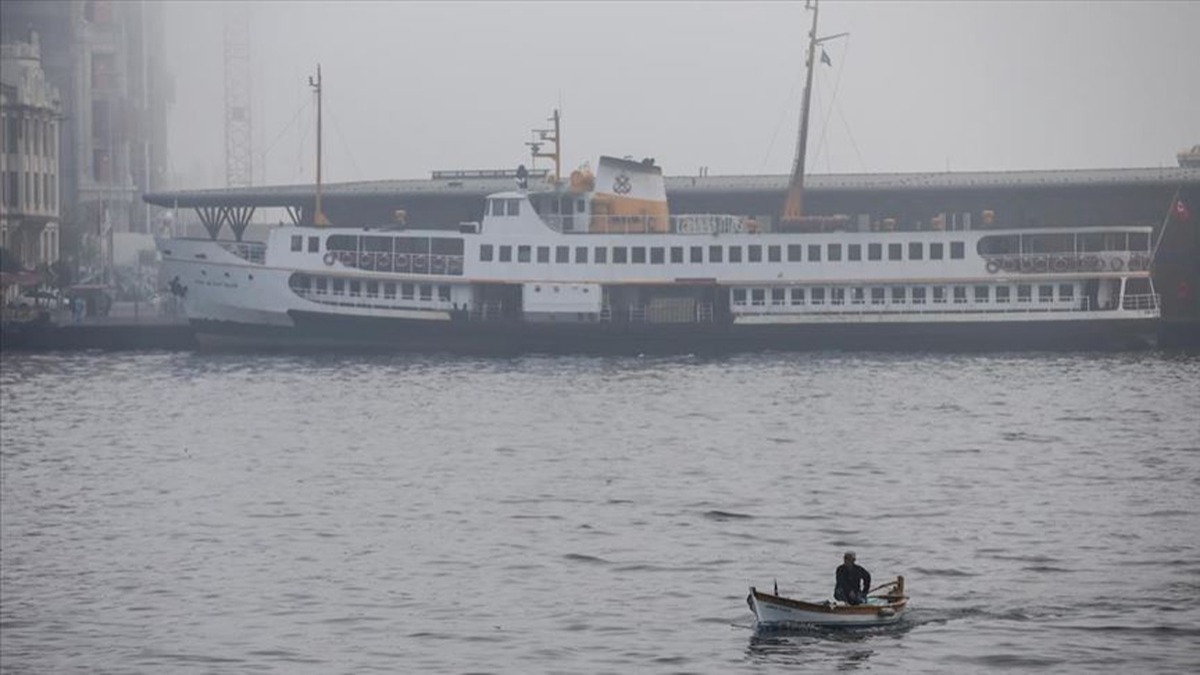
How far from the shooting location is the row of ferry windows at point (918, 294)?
11356cm

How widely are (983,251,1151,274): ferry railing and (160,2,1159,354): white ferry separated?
0.27 feet

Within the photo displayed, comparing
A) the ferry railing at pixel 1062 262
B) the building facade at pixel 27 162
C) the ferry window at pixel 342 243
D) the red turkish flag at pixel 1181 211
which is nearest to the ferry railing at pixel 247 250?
the ferry window at pixel 342 243

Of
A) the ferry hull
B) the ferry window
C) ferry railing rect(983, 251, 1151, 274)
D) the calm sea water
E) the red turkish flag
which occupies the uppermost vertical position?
the red turkish flag

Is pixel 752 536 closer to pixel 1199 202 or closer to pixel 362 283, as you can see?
pixel 362 283

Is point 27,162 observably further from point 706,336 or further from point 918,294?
point 918,294

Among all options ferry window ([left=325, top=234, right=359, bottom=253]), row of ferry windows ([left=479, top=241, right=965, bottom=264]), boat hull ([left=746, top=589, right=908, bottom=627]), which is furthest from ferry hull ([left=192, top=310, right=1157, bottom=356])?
boat hull ([left=746, top=589, right=908, bottom=627])

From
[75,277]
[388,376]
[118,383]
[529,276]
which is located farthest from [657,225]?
[75,277]

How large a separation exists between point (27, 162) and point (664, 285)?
199 feet

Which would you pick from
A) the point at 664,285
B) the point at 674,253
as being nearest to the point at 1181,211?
the point at 674,253

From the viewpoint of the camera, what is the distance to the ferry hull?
114188 mm

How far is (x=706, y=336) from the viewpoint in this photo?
116 m

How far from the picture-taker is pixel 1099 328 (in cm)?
11362

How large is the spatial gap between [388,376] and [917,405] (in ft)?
90.1

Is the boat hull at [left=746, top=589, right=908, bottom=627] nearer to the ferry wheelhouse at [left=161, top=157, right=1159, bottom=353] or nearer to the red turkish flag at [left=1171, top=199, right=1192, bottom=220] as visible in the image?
the ferry wheelhouse at [left=161, top=157, right=1159, bottom=353]
